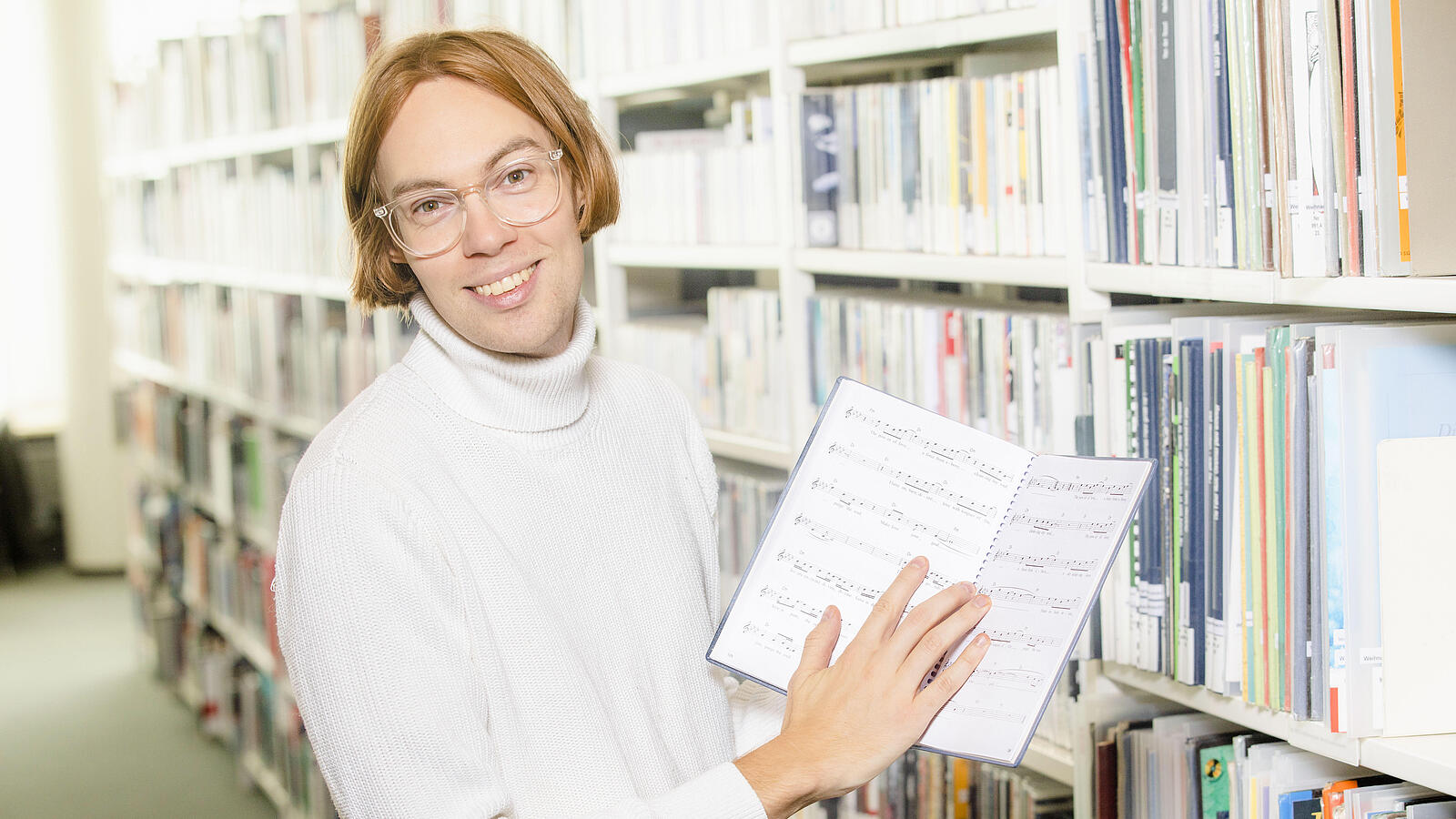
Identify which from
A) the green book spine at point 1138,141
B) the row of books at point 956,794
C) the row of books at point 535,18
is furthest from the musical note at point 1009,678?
the row of books at point 535,18

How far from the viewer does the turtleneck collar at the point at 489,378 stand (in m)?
1.22

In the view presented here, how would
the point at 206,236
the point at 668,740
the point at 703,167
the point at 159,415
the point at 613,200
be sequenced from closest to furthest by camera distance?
the point at 668,740 < the point at 613,200 < the point at 703,167 < the point at 206,236 < the point at 159,415

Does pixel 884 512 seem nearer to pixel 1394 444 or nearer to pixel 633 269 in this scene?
pixel 1394 444

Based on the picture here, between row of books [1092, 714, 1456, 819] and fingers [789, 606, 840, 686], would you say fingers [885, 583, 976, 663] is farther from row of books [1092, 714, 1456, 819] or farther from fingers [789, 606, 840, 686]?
row of books [1092, 714, 1456, 819]

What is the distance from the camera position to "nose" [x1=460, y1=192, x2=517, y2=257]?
1.19 meters

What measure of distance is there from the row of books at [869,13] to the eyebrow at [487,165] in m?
0.72

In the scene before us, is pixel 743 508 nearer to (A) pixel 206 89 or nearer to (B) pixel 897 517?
(B) pixel 897 517

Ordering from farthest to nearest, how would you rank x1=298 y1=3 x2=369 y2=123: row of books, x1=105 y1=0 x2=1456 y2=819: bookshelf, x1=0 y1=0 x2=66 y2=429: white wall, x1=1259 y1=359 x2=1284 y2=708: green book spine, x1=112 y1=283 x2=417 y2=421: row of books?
1. x1=0 y1=0 x2=66 y2=429: white wall
2. x1=112 y1=283 x2=417 y2=421: row of books
3. x1=298 y1=3 x2=369 y2=123: row of books
4. x1=105 y1=0 x2=1456 y2=819: bookshelf
5. x1=1259 y1=359 x2=1284 y2=708: green book spine

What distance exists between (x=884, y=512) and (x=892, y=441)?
64mm

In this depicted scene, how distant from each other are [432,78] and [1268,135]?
788mm

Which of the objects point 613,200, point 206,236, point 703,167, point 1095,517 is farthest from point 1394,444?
point 206,236

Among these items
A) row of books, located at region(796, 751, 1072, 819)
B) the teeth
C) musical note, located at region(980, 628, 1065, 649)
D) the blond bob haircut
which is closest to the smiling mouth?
the teeth

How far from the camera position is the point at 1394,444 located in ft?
3.85

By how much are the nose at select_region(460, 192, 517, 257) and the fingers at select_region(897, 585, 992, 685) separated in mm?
505
